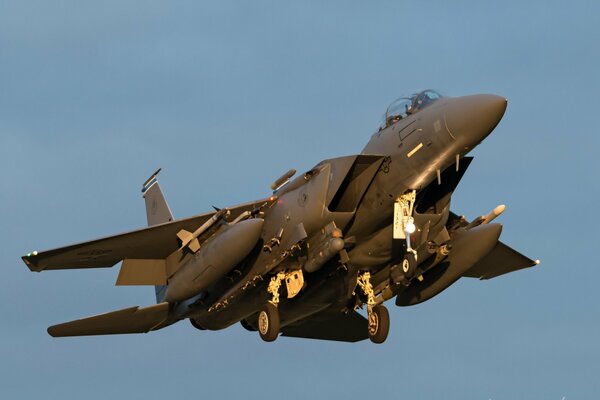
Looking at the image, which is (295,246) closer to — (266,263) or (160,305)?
(266,263)

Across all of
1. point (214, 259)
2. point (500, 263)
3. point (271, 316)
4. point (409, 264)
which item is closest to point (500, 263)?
point (500, 263)

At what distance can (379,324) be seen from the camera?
30109 millimetres

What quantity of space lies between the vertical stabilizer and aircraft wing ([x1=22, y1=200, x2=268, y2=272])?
325 cm

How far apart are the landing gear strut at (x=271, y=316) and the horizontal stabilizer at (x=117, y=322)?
2.61 meters

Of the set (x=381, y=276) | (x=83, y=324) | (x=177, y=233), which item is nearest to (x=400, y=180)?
(x=381, y=276)

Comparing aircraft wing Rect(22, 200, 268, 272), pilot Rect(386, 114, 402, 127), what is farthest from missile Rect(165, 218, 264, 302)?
pilot Rect(386, 114, 402, 127)

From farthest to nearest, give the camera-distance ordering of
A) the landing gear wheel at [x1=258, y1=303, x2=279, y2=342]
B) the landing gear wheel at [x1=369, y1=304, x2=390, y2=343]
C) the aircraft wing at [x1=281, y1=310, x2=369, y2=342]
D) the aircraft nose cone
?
the aircraft wing at [x1=281, y1=310, x2=369, y2=342] → the landing gear wheel at [x1=369, y1=304, x2=390, y2=343] → the landing gear wheel at [x1=258, y1=303, x2=279, y2=342] → the aircraft nose cone

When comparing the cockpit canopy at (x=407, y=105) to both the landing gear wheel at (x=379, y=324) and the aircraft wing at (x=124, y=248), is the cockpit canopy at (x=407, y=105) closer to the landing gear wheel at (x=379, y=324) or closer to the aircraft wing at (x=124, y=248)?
the aircraft wing at (x=124, y=248)

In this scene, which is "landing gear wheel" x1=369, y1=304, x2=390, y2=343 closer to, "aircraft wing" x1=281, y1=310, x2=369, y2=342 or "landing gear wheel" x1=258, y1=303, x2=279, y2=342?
"landing gear wheel" x1=258, y1=303, x2=279, y2=342

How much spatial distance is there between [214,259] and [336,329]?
651cm

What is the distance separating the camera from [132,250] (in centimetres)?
3022

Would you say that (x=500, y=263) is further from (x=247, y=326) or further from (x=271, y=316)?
(x=271, y=316)

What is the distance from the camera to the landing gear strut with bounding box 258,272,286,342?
29.2 m

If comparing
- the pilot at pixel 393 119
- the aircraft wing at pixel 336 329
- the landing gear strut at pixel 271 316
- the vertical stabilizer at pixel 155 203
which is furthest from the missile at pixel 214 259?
the aircraft wing at pixel 336 329
